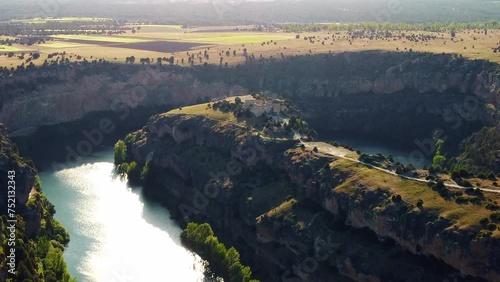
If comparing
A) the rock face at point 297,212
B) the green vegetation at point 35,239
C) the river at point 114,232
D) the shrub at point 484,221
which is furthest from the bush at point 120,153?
the shrub at point 484,221

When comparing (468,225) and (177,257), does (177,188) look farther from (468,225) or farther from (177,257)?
(468,225)

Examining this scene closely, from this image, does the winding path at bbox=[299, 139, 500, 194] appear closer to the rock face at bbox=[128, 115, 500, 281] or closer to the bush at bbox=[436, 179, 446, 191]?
the rock face at bbox=[128, 115, 500, 281]

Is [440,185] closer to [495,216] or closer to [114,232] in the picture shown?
[495,216]

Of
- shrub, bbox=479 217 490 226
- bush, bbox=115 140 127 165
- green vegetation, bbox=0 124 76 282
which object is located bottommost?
bush, bbox=115 140 127 165

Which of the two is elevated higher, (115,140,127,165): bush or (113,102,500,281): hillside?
(113,102,500,281): hillside

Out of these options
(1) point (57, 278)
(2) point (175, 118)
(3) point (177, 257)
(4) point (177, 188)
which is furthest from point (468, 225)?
(2) point (175, 118)

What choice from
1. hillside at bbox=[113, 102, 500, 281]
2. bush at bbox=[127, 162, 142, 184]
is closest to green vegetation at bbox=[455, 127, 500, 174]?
hillside at bbox=[113, 102, 500, 281]
